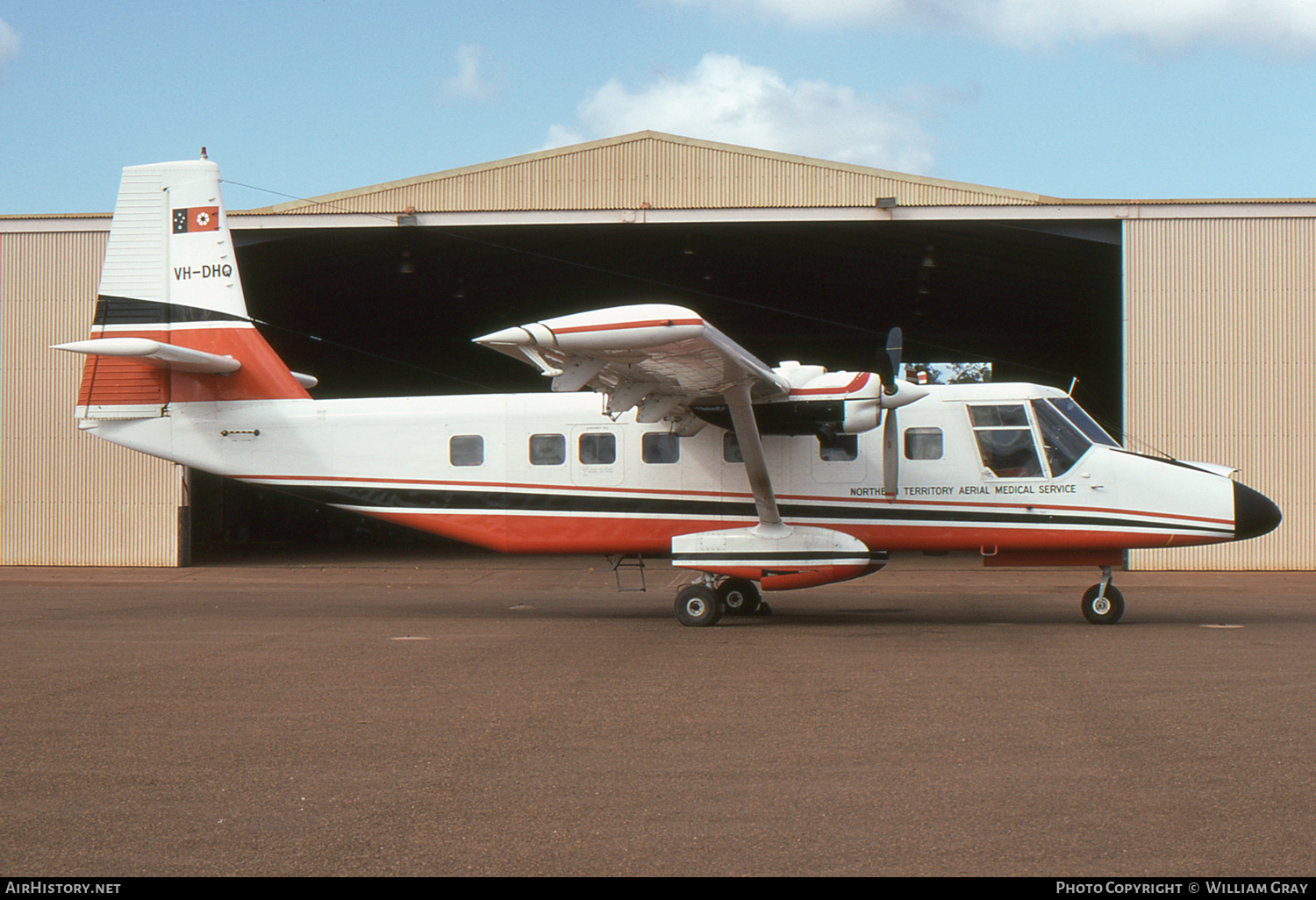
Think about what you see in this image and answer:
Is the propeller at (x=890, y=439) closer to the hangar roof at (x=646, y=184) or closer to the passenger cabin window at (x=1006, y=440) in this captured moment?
the passenger cabin window at (x=1006, y=440)

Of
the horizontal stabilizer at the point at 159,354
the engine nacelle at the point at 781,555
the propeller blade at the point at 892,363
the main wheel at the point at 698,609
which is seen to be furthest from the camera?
the horizontal stabilizer at the point at 159,354

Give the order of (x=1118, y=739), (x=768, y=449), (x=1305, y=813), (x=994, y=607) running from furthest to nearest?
(x=994, y=607) → (x=768, y=449) → (x=1118, y=739) → (x=1305, y=813)

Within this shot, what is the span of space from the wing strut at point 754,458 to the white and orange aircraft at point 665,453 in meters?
0.03

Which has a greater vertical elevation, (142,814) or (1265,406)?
(1265,406)

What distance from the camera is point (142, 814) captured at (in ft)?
14.9

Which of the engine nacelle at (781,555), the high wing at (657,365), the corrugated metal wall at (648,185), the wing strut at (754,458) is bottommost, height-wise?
the engine nacelle at (781,555)

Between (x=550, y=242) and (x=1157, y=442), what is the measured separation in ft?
41.6

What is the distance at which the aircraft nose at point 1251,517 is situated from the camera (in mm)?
11406

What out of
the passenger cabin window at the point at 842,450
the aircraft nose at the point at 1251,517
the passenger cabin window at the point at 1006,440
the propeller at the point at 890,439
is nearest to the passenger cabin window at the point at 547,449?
the passenger cabin window at the point at 842,450

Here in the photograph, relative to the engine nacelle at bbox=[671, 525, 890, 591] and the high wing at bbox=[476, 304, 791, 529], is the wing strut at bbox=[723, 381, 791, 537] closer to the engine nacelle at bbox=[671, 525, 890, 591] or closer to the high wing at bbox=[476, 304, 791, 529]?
the high wing at bbox=[476, 304, 791, 529]

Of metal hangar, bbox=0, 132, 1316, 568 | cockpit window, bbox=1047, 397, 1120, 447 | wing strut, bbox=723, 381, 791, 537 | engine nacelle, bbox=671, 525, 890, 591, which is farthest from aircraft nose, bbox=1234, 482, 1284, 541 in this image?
metal hangar, bbox=0, 132, 1316, 568

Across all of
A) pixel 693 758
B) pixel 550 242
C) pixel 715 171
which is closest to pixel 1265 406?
pixel 715 171

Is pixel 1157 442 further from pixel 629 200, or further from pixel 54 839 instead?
pixel 54 839

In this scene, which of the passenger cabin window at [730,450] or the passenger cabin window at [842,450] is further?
the passenger cabin window at [730,450]
